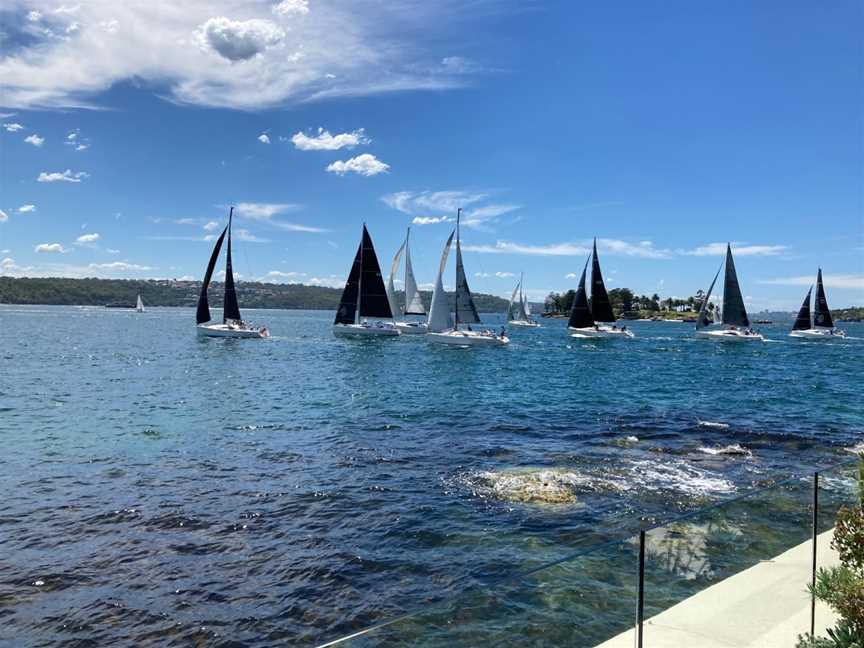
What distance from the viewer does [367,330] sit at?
8462cm

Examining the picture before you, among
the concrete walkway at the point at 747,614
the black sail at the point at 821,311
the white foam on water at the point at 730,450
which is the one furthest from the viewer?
the black sail at the point at 821,311

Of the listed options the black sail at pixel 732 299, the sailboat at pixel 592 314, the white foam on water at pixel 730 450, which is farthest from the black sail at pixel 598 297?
the white foam on water at pixel 730 450

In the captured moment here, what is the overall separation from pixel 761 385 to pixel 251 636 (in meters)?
43.5

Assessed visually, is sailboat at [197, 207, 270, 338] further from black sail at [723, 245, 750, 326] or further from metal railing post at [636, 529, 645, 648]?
metal railing post at [636, 529, 645, 648]

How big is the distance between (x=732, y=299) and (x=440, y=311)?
162 ft

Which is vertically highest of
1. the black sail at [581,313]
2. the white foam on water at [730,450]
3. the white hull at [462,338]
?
the black sail at [581,313]

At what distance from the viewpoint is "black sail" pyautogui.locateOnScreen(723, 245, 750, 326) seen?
89.4 m

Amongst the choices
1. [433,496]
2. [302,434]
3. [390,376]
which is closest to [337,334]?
[390,376]

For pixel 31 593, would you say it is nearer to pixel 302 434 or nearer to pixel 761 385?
pixel 302 434

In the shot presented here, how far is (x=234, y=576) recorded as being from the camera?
10.8m

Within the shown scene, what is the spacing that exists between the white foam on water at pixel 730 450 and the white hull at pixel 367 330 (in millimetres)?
65268

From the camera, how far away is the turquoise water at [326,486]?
32.6ft

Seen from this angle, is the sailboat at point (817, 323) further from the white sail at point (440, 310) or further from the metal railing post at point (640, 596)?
the metal railing post at point (640, 596)

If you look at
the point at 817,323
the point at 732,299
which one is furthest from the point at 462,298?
the point at 817,323
